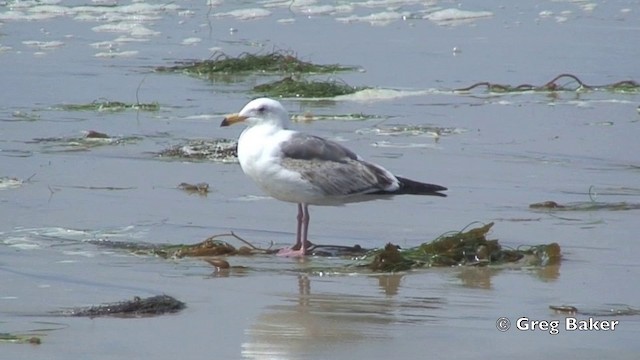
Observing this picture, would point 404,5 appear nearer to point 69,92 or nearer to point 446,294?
point 69,92

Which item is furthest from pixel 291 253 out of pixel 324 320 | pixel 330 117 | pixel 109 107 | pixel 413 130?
pixel 109 107

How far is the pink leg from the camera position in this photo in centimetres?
701

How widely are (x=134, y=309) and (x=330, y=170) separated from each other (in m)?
2.19

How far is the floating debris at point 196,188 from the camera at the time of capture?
27.8 ft

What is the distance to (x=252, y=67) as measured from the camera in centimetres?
1434

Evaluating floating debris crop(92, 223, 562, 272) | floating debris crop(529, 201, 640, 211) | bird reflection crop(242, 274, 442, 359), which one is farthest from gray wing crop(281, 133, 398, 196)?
bird reflection crop(242, 274, 442, 359)

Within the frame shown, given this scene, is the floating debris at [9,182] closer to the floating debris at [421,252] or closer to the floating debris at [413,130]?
the floating debris at [421,252]

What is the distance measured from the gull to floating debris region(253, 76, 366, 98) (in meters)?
4.76

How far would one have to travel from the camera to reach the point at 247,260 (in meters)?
6.93

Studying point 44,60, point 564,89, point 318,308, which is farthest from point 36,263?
point 44,60

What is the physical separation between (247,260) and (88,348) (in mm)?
1953

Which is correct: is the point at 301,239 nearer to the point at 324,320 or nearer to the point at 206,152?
the point at 324,320

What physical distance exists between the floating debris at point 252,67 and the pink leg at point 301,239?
21.3ft

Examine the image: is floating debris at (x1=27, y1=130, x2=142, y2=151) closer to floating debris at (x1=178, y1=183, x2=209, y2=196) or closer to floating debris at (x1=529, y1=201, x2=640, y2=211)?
floating debris at (x1=178, y1=183, x2=209, y2=196)
